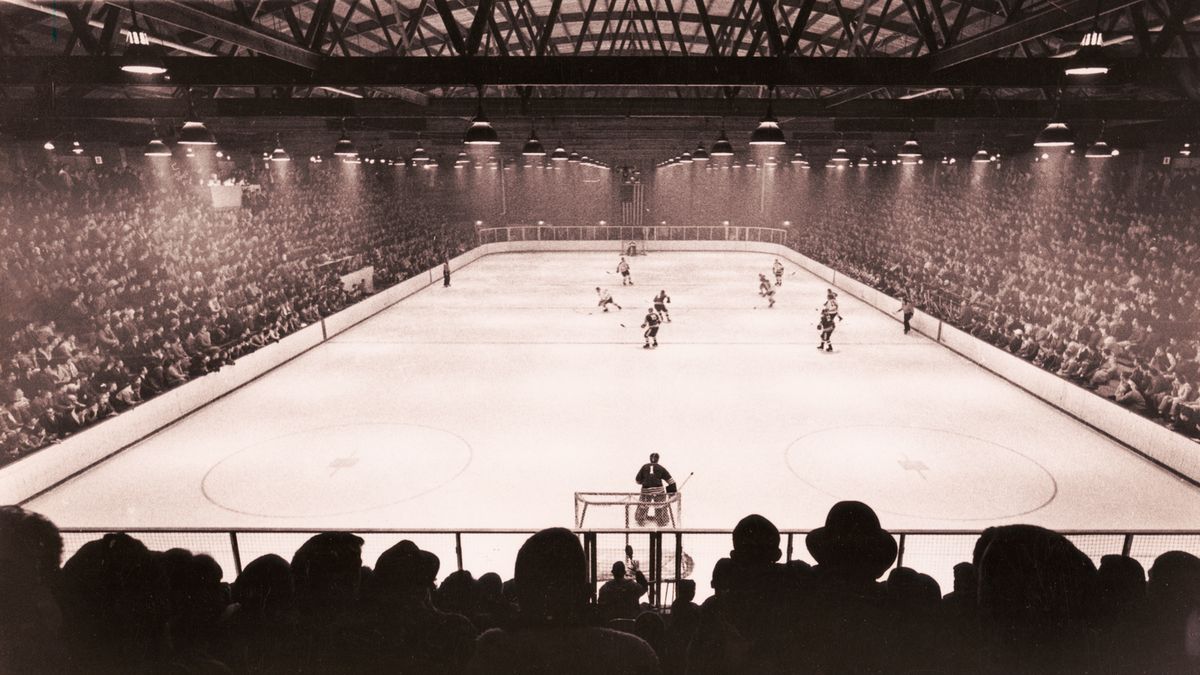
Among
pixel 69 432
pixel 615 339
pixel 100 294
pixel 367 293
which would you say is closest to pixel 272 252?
pixel 367 293

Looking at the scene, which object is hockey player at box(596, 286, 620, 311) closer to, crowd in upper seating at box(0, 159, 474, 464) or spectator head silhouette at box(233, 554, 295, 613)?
crowd in upper seating at box(0, 159, 474, 464)

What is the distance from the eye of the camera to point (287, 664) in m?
2.98

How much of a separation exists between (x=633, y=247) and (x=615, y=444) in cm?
2997

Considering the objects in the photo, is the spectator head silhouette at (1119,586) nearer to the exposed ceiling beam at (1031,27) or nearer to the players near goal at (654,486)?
the exposed ceiling beam at (1031,27)

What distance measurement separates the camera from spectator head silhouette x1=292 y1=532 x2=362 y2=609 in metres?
3.07

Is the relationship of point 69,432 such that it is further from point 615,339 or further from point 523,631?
point 615,339

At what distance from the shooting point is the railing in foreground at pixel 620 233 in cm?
4334

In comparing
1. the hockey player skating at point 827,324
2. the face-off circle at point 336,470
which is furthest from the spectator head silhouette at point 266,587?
the hockey player skating at point 827,324

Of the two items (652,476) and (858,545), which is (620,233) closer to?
(652,476)

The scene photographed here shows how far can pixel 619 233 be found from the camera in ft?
144

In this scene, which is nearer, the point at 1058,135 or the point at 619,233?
the point at 1058,135

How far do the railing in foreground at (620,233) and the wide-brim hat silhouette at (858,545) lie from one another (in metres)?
40.5

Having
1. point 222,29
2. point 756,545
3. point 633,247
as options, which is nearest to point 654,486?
point 756,545

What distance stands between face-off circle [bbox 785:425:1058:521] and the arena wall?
185 centimetres
